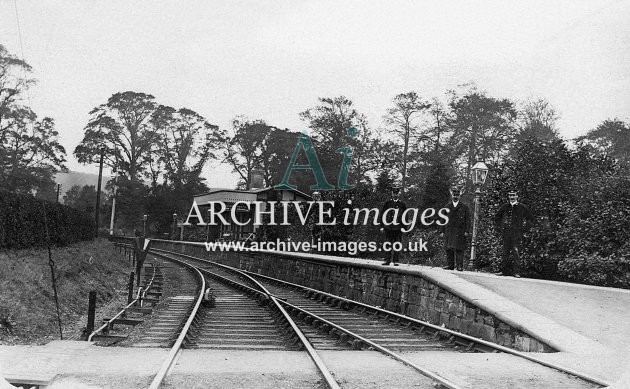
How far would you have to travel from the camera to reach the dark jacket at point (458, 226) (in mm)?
12664

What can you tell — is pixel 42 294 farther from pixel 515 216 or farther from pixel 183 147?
pixel 183 147

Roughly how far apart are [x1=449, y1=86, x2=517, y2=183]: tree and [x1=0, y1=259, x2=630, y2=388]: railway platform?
31999 mm

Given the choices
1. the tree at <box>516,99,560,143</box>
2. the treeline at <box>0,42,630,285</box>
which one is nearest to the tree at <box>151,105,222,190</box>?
the treeline at <box>0,42,630,285</box>

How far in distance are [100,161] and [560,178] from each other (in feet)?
118

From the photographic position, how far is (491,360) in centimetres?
643

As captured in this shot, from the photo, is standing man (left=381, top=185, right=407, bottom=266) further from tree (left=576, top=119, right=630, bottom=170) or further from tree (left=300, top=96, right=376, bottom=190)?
tree (left=300, top=96, right=376, bottom=190)

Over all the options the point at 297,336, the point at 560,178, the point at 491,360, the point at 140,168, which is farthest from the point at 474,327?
the point at 140,168

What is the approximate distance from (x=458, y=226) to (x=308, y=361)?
286 inches

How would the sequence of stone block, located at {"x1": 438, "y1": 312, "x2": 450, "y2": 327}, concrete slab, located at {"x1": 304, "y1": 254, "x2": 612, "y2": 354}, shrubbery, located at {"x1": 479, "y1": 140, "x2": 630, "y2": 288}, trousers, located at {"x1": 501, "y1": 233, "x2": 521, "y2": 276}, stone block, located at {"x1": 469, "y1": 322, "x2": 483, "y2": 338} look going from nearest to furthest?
concrete slab, located at {"x1": 304, "y1": 254, "x2": 612, "y2": 354} → stone block, located at {"x1": 469, "y1": 322, "x2": 483, "y2": 338} → stone block, located at {"x1": 438, "y1": 312, "x2": 450, "y2": 327} → trousers, located at {"x1": 501, "y1": 233, "x2": 521, "y2": 276} → shrubbery, located at {"x1": 479, "y1": 140, "x2": 630, "y2": 288}

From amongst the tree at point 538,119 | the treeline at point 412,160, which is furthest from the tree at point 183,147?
the tree at point 538,119

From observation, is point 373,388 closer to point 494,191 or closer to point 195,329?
point 195,329

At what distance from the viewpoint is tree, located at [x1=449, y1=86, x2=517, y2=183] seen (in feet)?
128

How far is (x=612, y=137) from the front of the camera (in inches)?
1236

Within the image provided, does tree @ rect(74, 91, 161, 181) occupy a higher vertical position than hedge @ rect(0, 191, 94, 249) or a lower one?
higher
